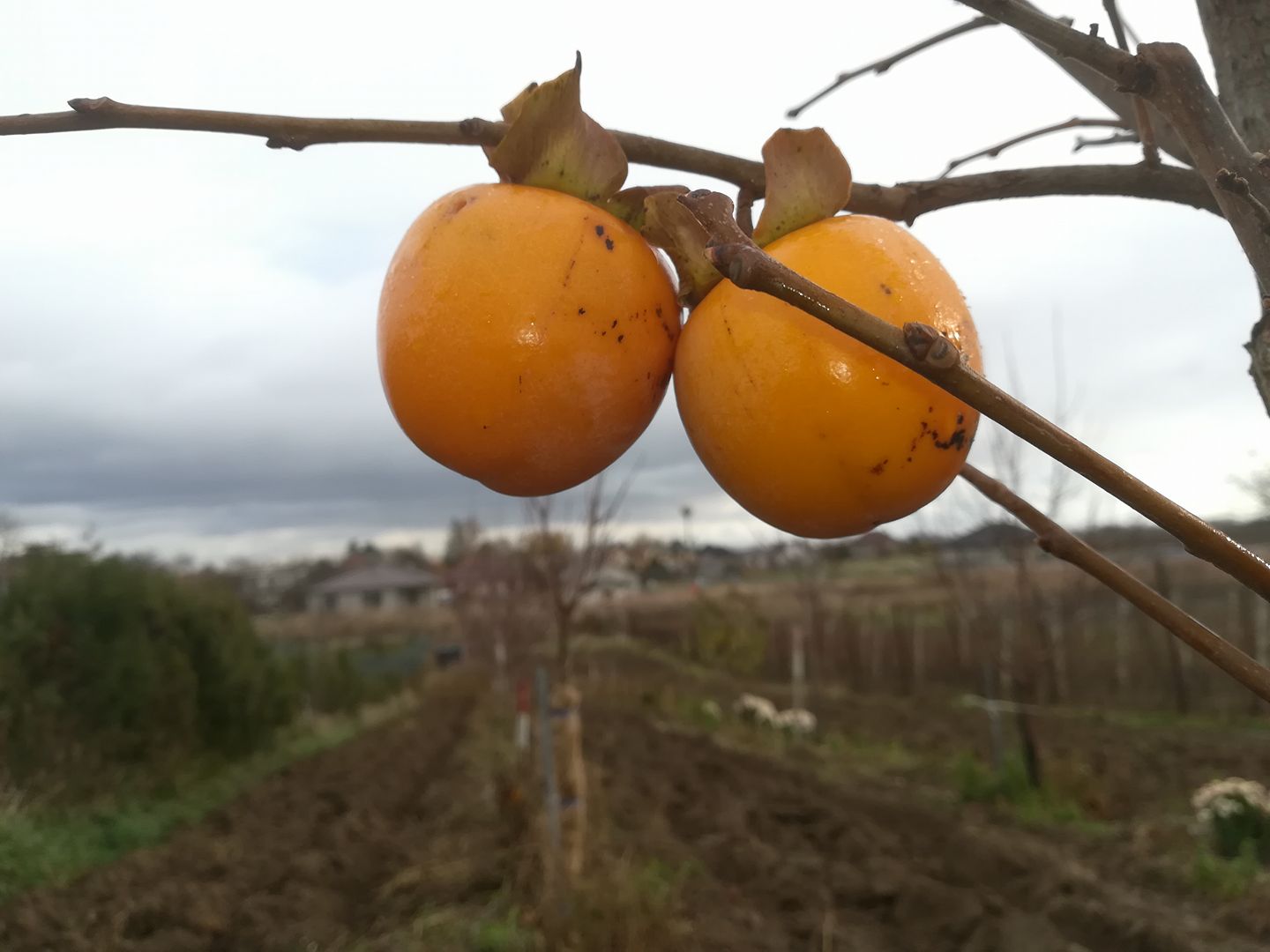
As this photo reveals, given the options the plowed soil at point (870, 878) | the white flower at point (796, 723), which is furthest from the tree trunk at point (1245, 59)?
the white flower at point (796, 723)

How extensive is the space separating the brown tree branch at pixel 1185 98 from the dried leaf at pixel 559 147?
1.14ft

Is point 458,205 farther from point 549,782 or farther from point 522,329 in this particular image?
point 549,782

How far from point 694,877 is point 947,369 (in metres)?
8.15

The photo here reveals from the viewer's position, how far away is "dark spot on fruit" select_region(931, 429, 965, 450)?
83 centimetres

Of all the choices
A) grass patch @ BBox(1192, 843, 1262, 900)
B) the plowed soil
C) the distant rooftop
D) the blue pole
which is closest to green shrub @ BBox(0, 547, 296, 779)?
the plowed soil

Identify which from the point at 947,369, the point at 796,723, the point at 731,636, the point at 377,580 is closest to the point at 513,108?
the point at 947,369

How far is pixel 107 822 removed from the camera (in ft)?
35.6

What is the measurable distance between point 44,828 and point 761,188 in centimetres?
1158

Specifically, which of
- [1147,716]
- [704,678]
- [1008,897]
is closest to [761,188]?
[1008,897]

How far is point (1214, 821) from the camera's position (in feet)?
27.1

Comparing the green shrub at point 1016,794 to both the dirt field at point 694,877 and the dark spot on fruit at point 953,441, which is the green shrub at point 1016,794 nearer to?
the dirt field at point 694,877

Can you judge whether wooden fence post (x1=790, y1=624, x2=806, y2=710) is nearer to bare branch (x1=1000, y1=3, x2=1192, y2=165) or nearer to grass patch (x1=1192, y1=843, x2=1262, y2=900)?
grass patch (x1=1192, y1=843, x2=1262, y2=900)

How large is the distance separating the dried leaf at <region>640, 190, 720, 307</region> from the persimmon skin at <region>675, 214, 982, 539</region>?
0.04 metres

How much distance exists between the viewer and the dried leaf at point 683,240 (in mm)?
900
